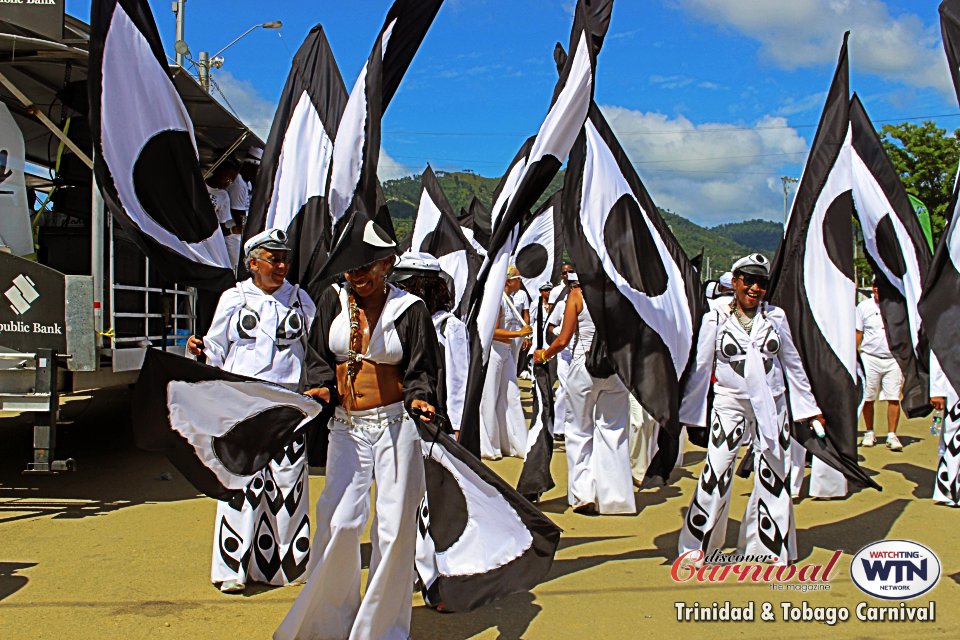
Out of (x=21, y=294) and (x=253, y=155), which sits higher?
(x=253, y=155)

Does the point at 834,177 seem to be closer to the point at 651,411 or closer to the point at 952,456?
the point at 651,411

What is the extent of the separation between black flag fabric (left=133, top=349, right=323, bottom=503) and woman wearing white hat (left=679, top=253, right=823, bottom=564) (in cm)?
263

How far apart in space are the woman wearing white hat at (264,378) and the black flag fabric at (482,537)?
124 centimetres

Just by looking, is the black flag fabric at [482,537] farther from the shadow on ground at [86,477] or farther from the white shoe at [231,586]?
the shadow on ground at [86,477]

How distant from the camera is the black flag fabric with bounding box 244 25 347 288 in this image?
6.46 m

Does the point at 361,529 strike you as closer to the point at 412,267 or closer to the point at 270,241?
the point at 270,241

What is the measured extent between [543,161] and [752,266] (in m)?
1.45

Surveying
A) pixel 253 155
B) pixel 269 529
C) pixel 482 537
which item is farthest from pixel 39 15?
pixel 482 537

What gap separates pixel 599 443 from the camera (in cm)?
711

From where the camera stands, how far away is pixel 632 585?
17.0 ft

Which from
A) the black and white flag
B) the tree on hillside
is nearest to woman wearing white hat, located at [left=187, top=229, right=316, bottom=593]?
the black and white flag

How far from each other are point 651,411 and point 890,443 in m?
6.00

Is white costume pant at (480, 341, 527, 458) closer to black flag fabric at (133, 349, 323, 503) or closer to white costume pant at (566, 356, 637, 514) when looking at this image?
white costume pant at (566, 356, 637, 514)

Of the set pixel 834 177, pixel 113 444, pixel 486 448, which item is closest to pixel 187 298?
pixel 113 444
